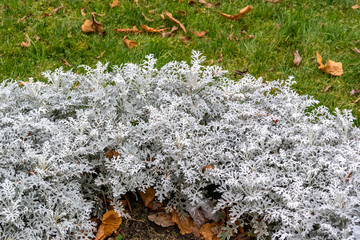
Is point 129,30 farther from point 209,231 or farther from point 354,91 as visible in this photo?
point 209,231

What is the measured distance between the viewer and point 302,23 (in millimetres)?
4457

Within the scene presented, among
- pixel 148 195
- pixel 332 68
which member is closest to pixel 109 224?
pixel 148 195

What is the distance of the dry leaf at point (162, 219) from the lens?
2572mm

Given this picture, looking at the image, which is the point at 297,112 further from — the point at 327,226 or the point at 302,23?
the point at 302,23

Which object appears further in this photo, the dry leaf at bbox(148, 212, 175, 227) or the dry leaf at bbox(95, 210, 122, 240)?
the dry leaf at bbox(148, 212, 175, 227)

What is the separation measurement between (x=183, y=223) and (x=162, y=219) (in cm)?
15

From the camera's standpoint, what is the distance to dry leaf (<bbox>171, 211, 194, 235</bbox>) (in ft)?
8.33

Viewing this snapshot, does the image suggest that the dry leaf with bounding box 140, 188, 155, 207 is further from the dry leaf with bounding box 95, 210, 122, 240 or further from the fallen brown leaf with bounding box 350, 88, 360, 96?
the fallen brown leaf with bounding box 350, 88, 360, 96

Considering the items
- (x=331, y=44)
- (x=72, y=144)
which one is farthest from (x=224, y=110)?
(x=331, y=44)

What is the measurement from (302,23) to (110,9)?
7.69ft

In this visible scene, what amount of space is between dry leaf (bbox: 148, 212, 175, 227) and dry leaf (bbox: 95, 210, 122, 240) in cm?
23

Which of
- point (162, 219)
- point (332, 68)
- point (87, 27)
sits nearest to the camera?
point (162, 219)

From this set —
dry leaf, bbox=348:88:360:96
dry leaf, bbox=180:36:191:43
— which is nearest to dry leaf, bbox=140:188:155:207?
dry leaf, bbox=180:36:191:43

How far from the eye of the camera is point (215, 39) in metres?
4.32
